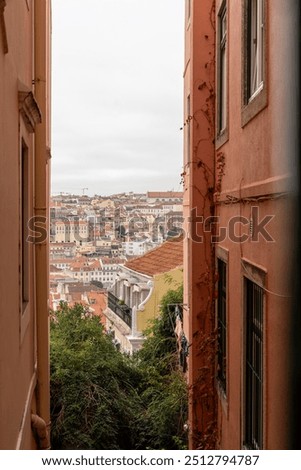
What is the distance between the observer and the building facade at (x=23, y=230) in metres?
4.23

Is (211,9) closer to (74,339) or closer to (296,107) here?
(74,339)

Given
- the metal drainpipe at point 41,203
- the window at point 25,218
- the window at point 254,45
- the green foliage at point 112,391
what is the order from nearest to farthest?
1. the window at point 254,45
2. the window at point 25,218
3. the metal drainpipe at point 41,203
4. the green foliage at point 112,391

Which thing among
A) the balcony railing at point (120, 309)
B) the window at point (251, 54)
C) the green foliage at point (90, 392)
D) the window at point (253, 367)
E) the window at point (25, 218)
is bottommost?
the green foliage at point (90, 392)

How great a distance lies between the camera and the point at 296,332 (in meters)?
1.26

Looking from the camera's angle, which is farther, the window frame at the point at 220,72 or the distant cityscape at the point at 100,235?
the distant cityscape at the point at 100,235

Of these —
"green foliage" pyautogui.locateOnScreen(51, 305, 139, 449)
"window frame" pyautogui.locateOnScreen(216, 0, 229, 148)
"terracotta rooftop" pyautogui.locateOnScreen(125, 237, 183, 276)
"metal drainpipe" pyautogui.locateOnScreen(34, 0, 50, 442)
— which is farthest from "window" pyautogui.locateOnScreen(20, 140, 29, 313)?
"terracotta rooftop" pyautogui.locateOnScreen(125, 237, 183, 276)

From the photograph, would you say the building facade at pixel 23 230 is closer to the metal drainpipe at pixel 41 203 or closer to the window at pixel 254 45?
the metal drainpipe at pixel 41 203

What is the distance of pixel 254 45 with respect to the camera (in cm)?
595

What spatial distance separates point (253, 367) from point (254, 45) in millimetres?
2979

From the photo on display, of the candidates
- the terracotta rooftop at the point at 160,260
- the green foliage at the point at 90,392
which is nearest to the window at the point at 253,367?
the green foliage at the point at 90,392

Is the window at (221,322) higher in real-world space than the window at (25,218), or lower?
lower
